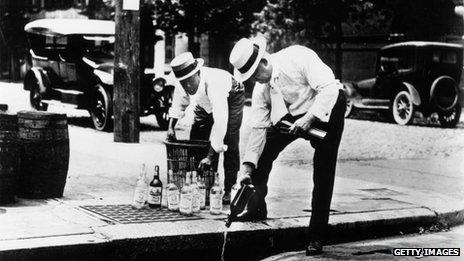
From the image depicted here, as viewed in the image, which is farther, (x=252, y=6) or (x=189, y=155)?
(x=252, y=6)

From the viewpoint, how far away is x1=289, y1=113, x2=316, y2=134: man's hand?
602 cm

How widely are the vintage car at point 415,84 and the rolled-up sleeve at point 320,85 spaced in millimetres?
12739

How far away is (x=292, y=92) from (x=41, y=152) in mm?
2496

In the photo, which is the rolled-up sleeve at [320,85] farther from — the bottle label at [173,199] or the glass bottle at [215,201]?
the bottle label at [173,199]

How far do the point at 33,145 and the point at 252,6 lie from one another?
21064mm

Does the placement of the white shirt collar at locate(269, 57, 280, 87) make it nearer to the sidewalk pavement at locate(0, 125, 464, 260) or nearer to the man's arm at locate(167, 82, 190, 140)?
the sidewalk pavement at locate(0, 125, 464, 260)

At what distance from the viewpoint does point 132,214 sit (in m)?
6.86

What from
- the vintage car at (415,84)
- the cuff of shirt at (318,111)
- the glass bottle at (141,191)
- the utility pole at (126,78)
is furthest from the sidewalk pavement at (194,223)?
the vintage car at (415,84)

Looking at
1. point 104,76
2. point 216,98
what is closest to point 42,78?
point 104,76

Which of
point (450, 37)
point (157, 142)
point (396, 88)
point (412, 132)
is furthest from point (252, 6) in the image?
point (157, 142)

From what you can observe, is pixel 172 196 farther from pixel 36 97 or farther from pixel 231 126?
pixel 36 97

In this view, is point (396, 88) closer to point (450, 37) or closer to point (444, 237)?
point (450, 37)

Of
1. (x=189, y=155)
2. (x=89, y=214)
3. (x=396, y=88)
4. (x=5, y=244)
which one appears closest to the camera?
(x=5, y=244)

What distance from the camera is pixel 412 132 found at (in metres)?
17.1
